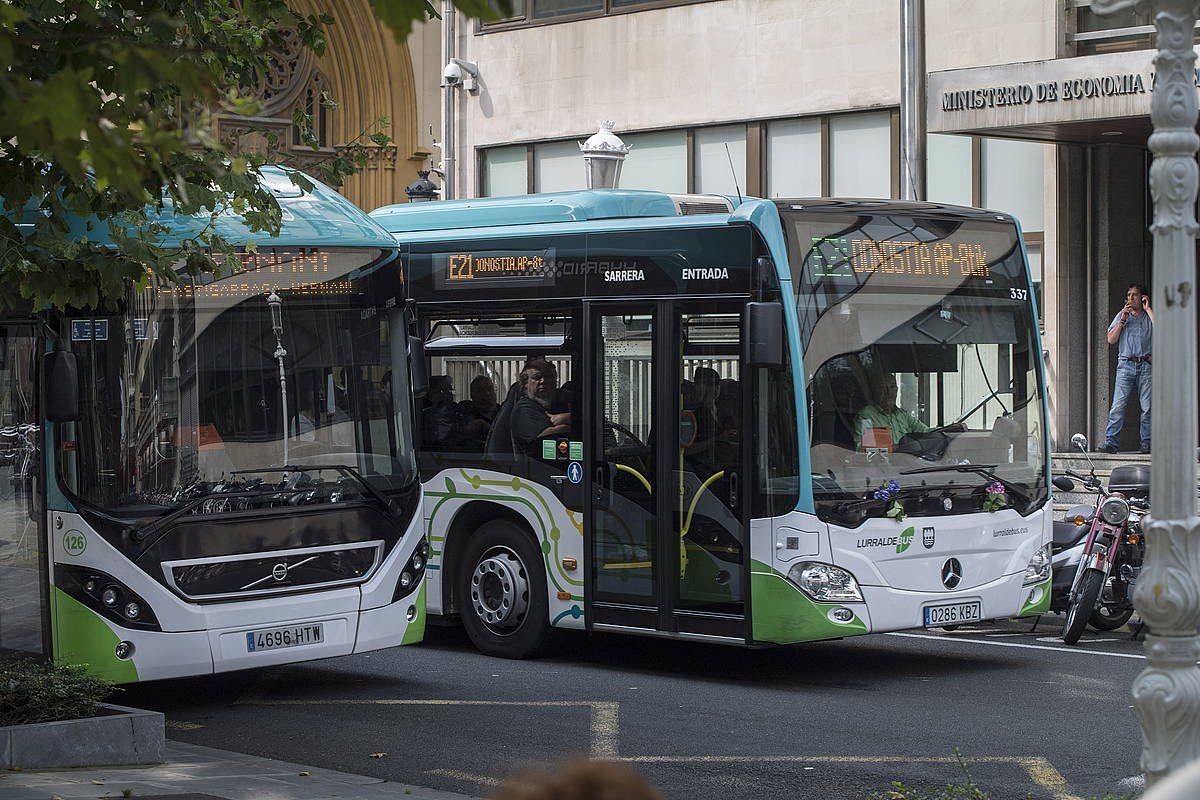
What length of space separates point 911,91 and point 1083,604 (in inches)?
444

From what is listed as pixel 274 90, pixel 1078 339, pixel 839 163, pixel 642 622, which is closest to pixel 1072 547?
pixel 642 622

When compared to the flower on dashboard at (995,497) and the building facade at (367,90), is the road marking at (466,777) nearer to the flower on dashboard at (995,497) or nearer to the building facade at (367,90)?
the flower on dashboard at (995,497)

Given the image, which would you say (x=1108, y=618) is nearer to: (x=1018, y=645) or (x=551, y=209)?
(x=1018, y=645)

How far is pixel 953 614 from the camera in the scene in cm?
1146

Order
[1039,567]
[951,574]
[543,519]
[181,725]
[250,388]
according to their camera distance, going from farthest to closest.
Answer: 1. [543,519]
2. [1039,567]
3. [951,574]
4. [250,388]
5. [181,725]

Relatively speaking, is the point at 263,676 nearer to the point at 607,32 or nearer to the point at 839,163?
the point at 839,163

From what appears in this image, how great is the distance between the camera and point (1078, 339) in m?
22.5

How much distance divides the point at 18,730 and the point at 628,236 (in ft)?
16.9

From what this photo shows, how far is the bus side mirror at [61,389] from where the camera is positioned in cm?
973

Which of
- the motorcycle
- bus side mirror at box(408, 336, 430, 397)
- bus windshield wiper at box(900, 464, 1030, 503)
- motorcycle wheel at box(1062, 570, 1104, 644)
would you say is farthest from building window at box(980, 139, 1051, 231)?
bus side mirror at box(408, 336, 430, 397)

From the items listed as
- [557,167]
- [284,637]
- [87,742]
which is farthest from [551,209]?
[557,167]

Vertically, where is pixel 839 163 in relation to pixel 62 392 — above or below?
above

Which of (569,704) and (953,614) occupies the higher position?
(953,614)

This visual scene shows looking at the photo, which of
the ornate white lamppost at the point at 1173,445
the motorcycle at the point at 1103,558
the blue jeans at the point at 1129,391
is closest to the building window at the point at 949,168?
the blue jeans at the point at 1129,391
